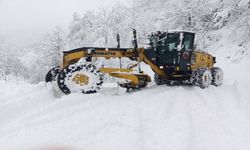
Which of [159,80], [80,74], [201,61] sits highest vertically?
[201,61]

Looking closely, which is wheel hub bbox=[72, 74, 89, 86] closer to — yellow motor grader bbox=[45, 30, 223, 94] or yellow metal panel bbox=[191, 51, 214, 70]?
yellow motor grader bbox=[45, 30, 223, 94]

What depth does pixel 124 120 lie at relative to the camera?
326 inches

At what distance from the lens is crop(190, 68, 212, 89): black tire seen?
13.5m

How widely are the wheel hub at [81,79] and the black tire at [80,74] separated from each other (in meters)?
0.03

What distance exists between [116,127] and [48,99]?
337cm

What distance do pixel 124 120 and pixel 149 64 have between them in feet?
16.9

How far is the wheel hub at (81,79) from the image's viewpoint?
10953 millimetres

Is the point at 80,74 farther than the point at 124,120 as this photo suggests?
Yes

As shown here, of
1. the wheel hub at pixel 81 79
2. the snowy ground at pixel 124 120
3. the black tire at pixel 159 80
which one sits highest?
the wheel hub at pixel 81 79

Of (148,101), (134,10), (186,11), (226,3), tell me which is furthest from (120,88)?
(134,10)

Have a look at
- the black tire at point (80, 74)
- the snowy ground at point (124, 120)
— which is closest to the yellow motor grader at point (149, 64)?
the black tire at point (80, 74)

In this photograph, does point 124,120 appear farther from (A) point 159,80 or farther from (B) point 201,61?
(B) point 201,61

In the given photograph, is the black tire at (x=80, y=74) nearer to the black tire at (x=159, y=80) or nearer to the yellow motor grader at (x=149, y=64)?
the yellow motor grader at (x=149, y=64)

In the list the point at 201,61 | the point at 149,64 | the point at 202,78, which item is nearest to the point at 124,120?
the point at 149,64
